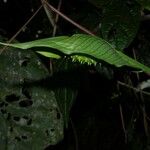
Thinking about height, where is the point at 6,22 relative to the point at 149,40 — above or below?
above

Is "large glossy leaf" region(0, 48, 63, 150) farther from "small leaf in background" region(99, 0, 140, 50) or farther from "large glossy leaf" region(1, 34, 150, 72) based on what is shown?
"large glossy leaf" region(1, 34, 150, 72)

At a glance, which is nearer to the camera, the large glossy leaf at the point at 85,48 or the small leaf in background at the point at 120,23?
the large glossy leaf at the point at 85,48

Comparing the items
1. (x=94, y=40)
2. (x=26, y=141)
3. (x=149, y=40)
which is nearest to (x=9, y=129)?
(x=26, y=141)

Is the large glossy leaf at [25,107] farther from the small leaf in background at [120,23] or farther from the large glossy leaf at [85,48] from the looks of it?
the large glossy leaf at [85,48]

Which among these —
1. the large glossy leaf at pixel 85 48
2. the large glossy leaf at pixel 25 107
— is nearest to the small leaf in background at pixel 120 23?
the large glossy leaf at pixel 25 107

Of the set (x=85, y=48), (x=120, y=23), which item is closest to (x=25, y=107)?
(x=120, y=23)

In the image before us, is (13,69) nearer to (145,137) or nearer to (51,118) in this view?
(51,118)
